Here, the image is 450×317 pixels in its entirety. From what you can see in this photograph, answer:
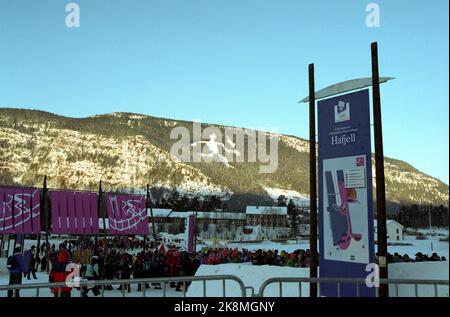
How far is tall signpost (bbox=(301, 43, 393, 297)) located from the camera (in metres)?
10.1

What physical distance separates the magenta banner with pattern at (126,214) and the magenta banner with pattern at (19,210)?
4.07 metres

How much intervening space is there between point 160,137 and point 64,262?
162695 millimetres

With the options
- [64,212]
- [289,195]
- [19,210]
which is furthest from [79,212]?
[289,195]

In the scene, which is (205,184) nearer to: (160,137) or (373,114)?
(160,137)

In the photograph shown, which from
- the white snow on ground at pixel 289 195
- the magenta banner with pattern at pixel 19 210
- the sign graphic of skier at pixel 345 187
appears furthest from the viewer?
the white snow on ground at pixel 289 195

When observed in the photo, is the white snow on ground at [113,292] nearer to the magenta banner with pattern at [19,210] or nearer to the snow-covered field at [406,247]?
the magenta banner with pattern at [19,210]

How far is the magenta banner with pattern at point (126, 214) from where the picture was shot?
29188 mm

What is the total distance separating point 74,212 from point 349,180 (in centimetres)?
2080

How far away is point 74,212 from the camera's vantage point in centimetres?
2798

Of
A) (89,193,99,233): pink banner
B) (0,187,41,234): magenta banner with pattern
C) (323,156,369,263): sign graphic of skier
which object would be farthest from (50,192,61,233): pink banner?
(323,156,369,263): sign graphic of skier

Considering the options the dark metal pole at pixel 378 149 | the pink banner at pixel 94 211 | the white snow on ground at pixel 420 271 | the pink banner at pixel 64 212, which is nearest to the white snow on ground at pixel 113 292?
the pink banner at pixel 64 212

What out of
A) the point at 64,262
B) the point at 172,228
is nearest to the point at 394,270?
the point at 64,262

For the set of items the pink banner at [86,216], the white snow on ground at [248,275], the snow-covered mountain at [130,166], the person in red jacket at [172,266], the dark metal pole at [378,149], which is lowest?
the person in red jacket at [172,266]
